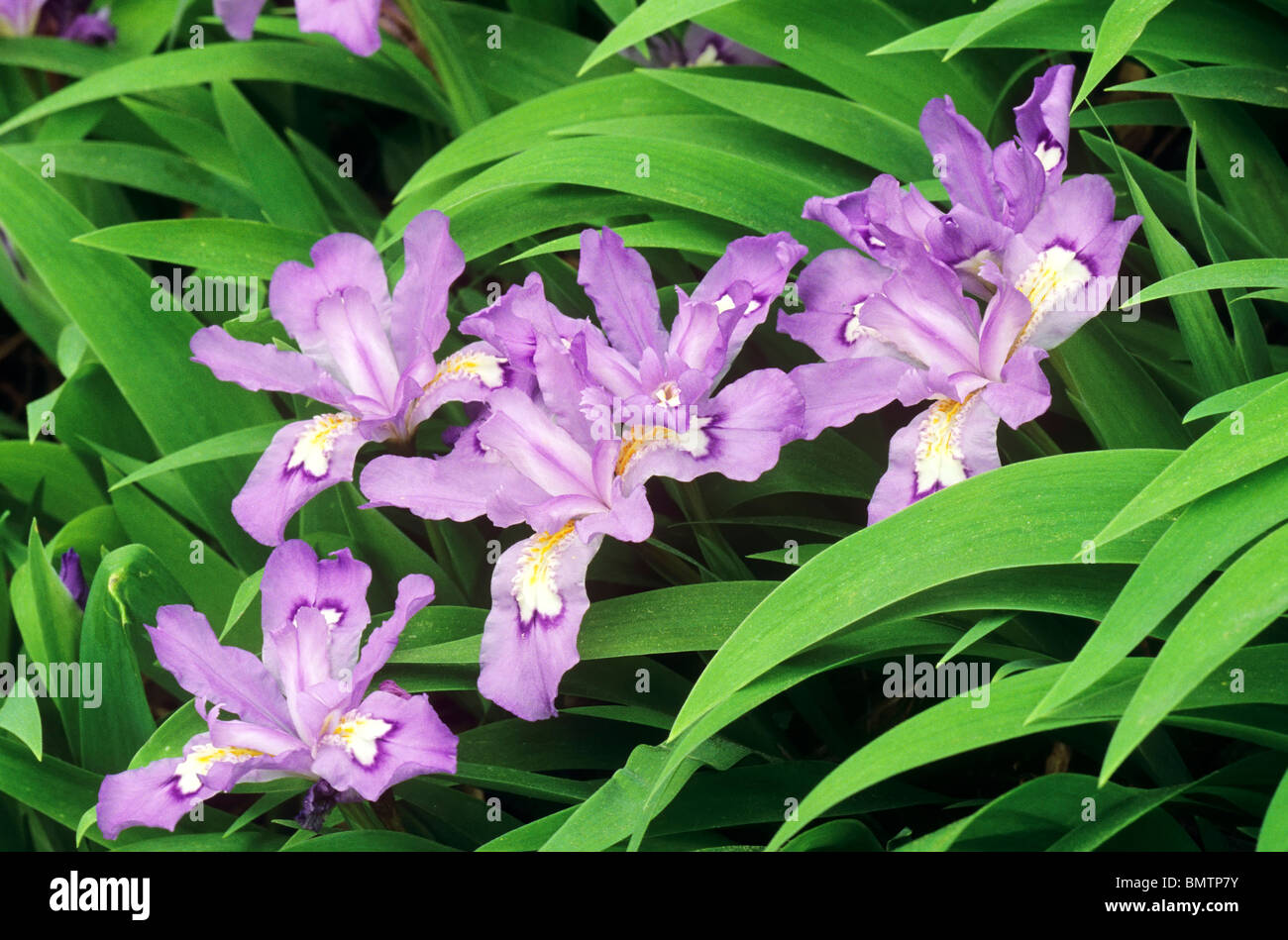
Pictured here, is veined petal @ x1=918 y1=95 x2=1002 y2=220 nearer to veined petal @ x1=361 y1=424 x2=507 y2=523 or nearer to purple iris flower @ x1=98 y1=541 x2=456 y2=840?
veined petal @ x1=361 y1=424 x2=507 y2=523

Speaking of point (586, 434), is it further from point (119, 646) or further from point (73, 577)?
point (73, 577)

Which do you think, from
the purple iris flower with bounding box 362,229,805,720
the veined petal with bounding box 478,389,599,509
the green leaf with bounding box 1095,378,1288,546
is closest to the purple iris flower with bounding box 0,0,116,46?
the purple iris flower with bounding box 362,229,805,720

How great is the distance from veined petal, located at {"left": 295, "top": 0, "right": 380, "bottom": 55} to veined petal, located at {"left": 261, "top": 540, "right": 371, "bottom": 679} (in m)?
0.67

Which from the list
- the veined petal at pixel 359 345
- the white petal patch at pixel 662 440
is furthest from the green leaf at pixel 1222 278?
the veined petal at pixel 359 345

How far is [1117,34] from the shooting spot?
3.56 feet

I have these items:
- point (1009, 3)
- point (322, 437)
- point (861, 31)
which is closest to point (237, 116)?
point (322, 437)

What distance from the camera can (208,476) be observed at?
4.61ft

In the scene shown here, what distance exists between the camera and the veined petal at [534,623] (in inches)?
38.6

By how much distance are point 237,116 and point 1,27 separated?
26.2 inches

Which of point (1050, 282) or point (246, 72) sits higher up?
point (246, 72)

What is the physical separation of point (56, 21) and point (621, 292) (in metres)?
1.53

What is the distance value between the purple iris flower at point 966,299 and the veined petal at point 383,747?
414 mm

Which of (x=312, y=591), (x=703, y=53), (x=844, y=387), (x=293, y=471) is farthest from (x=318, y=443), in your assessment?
(x=703, y=53)
